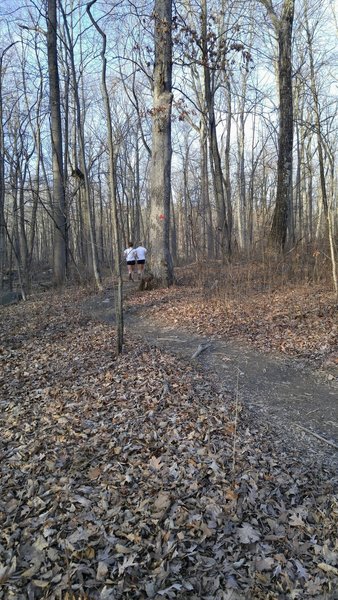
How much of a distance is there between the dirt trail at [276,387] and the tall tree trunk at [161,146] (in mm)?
3610

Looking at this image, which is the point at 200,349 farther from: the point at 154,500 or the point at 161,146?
the point at 161,146

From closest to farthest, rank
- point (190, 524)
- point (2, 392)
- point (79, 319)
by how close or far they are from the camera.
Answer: point (190, 524), point (2, 392), point (79, 319)

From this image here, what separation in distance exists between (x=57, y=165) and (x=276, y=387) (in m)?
13.2

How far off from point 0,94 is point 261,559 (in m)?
16.7

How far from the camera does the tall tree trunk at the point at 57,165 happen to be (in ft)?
47.9

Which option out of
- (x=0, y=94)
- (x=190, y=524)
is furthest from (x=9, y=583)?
(x=0, y=94)

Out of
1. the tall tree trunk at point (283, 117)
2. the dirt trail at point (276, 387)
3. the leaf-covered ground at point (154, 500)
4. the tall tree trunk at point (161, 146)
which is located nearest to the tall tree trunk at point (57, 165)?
the tall tree trunk at point (161, 146)

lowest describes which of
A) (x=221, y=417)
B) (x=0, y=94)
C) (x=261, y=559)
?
(x=261, y=559)

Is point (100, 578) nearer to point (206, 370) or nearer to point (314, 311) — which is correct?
point (206, 370)

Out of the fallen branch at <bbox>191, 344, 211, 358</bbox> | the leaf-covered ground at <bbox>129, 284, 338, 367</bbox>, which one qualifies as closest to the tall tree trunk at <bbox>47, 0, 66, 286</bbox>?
the leaf-covered ground at <bbox>129, 284, 338, 367</bbox>

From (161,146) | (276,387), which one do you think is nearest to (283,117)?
(161,146)

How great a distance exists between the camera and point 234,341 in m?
6.90

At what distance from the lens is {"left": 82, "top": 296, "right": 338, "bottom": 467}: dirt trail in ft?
13.4

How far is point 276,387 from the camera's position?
17.2 feet
